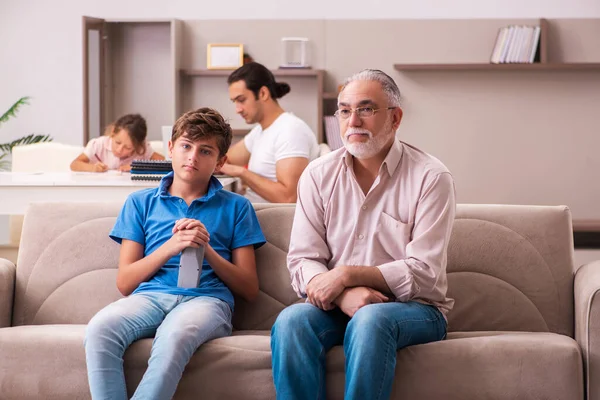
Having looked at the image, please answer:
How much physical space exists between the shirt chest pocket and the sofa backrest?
340 millimetres

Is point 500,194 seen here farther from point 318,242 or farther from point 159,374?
point 159,374

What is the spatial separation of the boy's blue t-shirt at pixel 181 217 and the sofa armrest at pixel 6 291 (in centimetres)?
36

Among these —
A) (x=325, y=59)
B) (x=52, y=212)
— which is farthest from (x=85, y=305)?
(x=325, y=59)

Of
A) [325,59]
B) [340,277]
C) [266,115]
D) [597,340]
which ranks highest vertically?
[325,59]

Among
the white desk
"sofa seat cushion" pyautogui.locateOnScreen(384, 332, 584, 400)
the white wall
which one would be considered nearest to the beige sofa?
"sofa seat cushion" pyautogui.locateOnScreen(384, 332, 584, 400)

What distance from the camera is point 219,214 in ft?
7.86

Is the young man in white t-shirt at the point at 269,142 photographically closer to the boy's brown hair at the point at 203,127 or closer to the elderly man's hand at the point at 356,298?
the boy's brown hair at the point at 203,127

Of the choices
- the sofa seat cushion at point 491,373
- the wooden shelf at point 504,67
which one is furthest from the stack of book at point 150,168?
the wooden shelf at point 504,67

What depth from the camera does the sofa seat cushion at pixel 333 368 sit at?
2006 millimetres

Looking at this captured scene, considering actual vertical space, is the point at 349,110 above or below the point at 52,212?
above

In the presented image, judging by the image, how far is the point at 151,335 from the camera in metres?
2.16

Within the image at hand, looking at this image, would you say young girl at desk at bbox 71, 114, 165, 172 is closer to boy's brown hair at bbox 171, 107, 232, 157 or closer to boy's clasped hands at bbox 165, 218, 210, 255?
boy's brown hair at bbox 171, 107, 232, 157

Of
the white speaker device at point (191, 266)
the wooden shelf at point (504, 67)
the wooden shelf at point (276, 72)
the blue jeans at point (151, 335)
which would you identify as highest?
the wooden shelf at point (504, 67)

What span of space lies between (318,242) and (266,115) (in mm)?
1852
